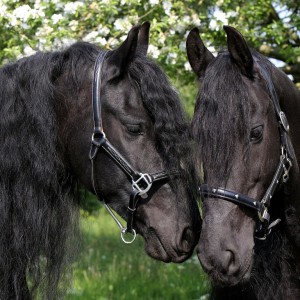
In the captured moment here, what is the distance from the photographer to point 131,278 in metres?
7.53

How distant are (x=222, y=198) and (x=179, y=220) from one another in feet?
1.04

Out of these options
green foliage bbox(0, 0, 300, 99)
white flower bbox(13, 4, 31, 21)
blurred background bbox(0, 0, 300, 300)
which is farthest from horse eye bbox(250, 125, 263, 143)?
white flower bbox(13, 4, 31, 21)

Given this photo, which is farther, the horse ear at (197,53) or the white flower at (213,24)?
the white flower at (213,24)

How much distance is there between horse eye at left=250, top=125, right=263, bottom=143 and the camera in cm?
358

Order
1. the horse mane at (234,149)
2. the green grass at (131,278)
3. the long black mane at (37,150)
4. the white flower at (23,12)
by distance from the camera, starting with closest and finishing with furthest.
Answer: the horse mane at (234,149) → the long black mane at (37,150) → the white flower at (23,12) → the green grass at (131,278)

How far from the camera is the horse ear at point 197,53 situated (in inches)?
156

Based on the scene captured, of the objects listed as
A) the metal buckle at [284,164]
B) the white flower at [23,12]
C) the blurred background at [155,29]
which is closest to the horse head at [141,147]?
the metal buckle at [284,164]

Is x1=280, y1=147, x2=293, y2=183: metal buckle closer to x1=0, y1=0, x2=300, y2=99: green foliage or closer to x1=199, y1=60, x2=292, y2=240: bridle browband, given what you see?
x1=199, y1=60, x2=292, y2=240: bridle browband

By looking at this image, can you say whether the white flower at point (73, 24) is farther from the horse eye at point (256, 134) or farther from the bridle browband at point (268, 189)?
the horse eye at point (256, 134)

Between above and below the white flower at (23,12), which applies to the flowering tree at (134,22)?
below

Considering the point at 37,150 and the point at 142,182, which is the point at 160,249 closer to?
the point at 142,182

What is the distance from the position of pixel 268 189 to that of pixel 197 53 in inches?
34.5

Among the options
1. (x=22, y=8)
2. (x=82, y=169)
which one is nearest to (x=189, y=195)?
(x=82, y=169)

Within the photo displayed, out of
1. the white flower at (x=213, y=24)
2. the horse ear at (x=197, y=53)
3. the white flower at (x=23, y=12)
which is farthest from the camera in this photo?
the white flower at (x=213, y=24)
